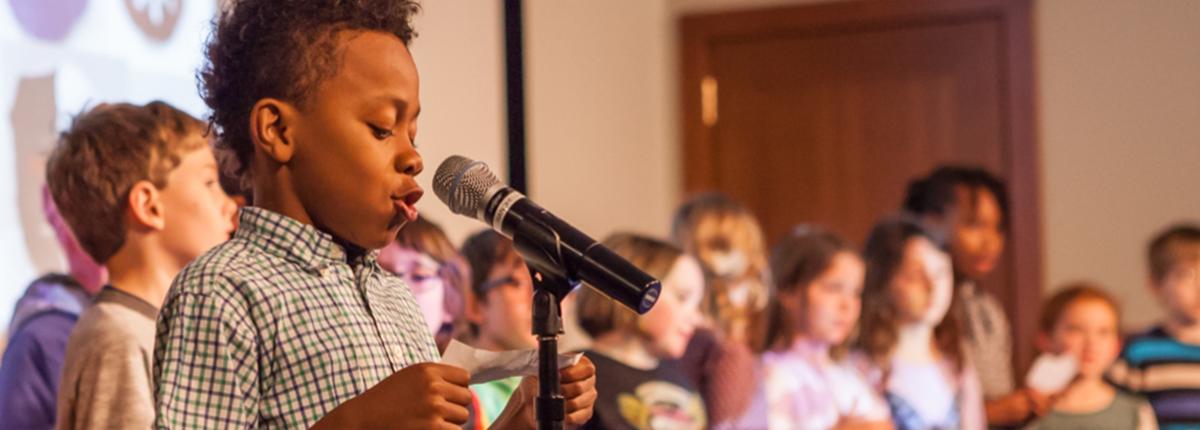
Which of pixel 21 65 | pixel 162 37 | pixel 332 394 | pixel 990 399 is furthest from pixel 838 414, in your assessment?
pixel 332 394

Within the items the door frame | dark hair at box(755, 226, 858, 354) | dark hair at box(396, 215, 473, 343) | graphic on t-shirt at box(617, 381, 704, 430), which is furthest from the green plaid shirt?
the door frame

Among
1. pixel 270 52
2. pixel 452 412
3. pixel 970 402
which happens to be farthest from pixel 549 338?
pixel 970 402

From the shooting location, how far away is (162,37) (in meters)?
2.57

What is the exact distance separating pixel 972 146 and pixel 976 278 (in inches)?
47.8

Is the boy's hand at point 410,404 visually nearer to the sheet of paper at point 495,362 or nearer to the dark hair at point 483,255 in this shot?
the sheet of paper at point 495,362

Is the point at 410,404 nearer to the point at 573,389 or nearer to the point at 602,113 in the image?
the point at 573,389

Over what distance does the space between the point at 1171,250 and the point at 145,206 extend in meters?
2.96

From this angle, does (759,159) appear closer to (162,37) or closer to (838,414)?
(838,414)

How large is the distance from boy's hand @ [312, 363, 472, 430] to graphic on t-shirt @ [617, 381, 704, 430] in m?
1.44

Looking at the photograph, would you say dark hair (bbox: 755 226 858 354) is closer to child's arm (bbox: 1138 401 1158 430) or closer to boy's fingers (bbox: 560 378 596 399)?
child's arm (bbox: 1138 401 1158 430)

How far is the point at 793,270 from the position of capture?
3344mm

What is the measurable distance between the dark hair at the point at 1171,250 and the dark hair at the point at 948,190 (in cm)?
41

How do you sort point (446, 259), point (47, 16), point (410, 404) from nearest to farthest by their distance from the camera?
point (410, 404), point (47, 16), point (446, 259)

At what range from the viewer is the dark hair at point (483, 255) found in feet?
8.77
